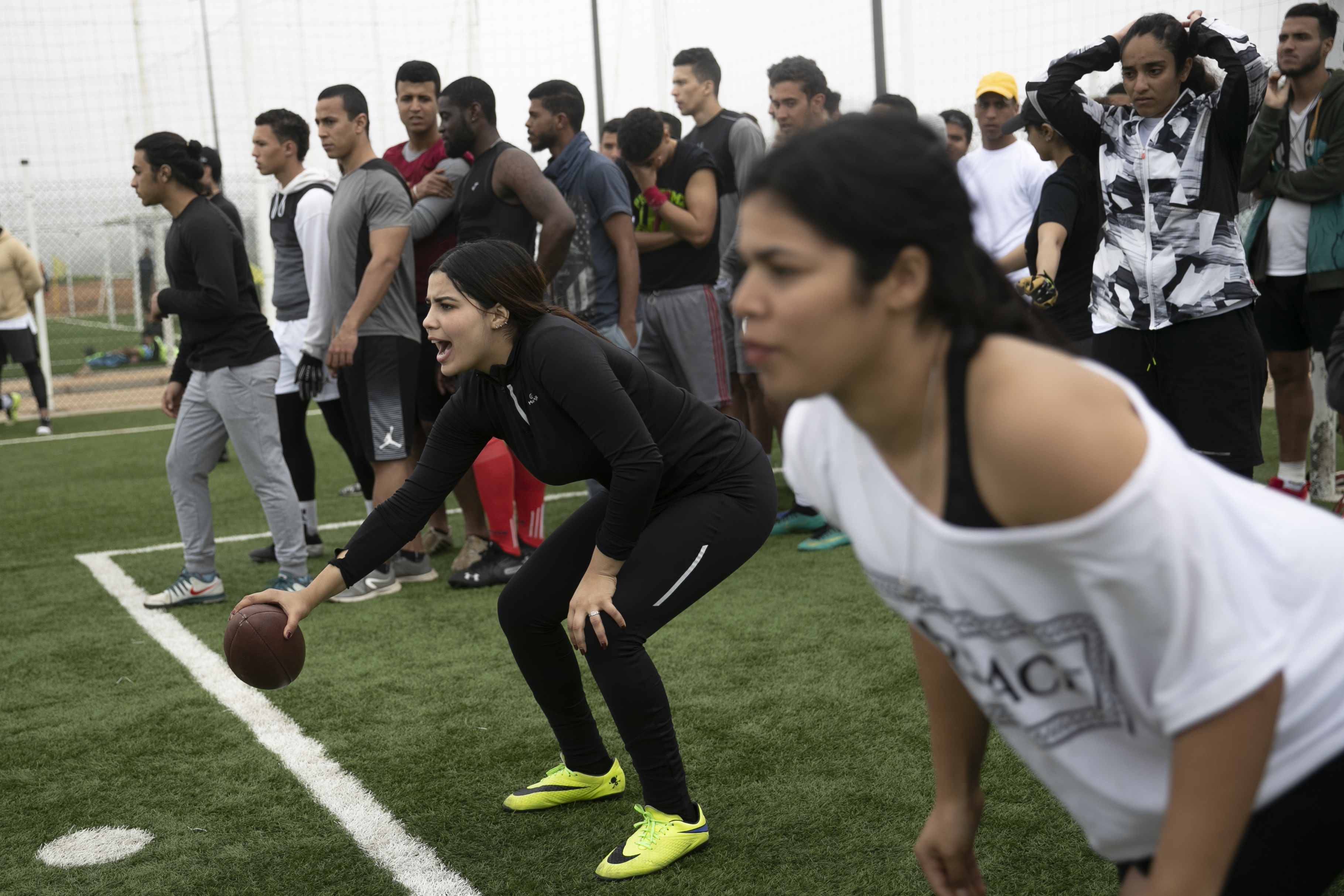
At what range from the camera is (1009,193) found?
6367 mm

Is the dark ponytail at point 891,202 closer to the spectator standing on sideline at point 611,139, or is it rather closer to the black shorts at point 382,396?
the black shorts at point 382,396

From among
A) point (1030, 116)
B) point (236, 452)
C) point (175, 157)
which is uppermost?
point (175, 157)

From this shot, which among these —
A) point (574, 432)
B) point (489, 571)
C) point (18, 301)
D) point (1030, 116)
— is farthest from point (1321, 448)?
point (18, 301)

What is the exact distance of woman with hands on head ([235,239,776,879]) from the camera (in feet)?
9.54

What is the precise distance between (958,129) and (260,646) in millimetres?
6624

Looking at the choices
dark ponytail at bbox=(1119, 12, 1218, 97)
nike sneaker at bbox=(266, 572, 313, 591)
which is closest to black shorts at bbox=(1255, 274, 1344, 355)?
dark ponytail at bbox=(1119, 12, 1218, 97)

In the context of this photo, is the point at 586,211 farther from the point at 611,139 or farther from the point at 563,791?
the point at 611,139

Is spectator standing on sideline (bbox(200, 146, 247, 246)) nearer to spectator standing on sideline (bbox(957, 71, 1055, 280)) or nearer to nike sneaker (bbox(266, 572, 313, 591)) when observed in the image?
nike sneaker (bbox(266, 572, 313, 591))

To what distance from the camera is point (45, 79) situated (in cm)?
1494

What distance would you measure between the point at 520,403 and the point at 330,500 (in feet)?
19.6

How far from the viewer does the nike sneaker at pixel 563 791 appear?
3365 millimetres

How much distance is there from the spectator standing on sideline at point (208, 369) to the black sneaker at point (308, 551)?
86cm

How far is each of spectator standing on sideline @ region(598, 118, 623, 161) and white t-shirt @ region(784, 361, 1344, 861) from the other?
8060mm

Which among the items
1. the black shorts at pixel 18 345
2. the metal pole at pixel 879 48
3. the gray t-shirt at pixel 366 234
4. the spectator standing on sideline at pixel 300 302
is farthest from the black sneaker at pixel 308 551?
the black shorts at pixel 18 345
